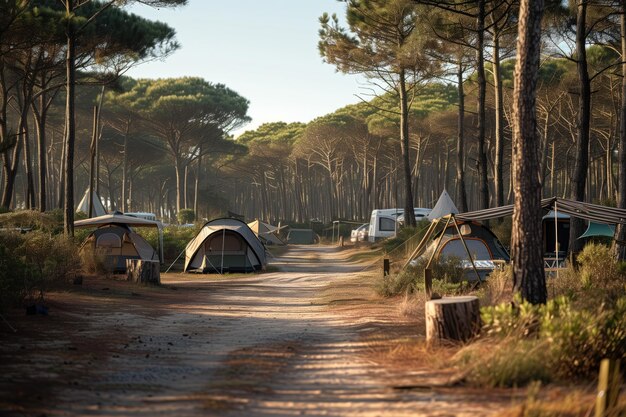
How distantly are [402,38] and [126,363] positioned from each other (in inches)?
1075

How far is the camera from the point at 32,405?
6.68m

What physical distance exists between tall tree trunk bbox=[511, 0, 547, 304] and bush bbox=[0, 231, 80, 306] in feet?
23.5

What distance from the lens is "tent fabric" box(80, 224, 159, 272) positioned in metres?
26.3

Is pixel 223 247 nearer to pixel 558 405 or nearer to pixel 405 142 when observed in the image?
pixel 405 142

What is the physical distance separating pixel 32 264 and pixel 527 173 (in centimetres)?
895

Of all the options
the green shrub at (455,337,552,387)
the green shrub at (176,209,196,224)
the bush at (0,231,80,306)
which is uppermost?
the green shrub at (176,209,196,224)

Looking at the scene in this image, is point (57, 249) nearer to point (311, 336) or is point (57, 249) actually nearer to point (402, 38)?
point (311, 336)

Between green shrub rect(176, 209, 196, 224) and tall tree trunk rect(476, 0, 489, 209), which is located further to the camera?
green shrub rect(176, 209, 196, 224)

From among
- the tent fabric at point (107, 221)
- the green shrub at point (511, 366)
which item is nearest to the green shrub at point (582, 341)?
the green shrub at point (511, 366)

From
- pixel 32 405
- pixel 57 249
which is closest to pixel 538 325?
pixel 32 405

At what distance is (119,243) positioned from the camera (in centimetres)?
2683

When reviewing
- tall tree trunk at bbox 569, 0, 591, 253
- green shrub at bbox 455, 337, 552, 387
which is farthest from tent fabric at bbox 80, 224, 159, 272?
green shrub at bbox 455, 337, 552, 387

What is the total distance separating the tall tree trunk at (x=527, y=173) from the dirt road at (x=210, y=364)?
1880 millimetres

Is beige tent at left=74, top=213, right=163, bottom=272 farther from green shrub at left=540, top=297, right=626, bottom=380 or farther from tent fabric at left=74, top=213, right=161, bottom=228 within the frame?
green shrub at left=540, top=297, right=626, bottom=380
